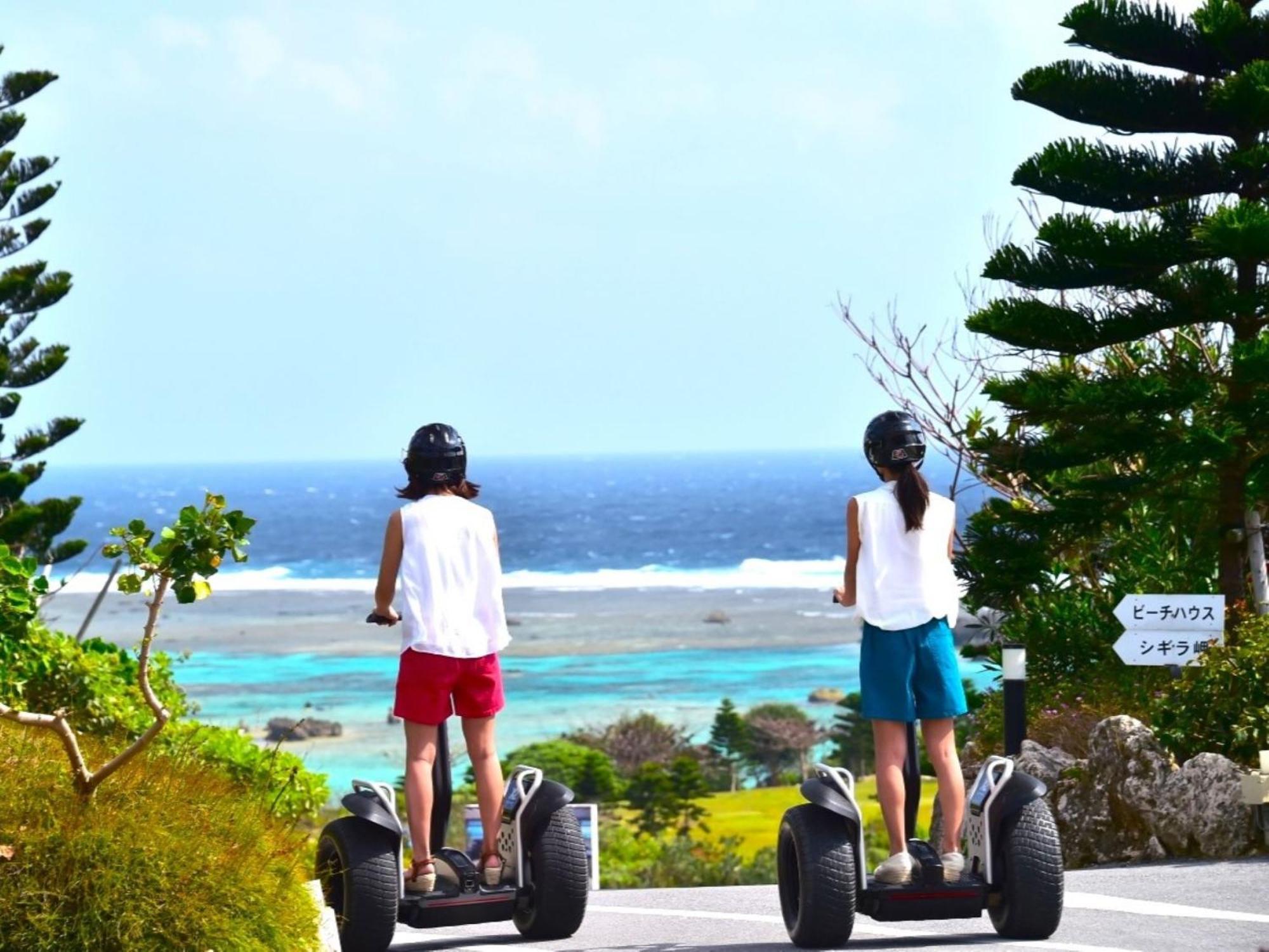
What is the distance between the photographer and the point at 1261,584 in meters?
11.0

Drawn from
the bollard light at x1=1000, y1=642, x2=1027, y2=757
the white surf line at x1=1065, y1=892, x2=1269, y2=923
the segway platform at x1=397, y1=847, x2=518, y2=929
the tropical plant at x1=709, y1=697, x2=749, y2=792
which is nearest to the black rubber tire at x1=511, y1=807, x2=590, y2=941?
the segway platform at x1=397, y1=847, x2=518, y2=929

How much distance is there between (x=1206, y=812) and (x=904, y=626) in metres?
3.21

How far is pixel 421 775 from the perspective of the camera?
6.38 meters

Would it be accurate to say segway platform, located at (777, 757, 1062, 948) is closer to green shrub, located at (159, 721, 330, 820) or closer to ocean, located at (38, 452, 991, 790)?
green shrub, located at (159, 721, 330, 820)

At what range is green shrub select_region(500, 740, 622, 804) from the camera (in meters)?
24.3

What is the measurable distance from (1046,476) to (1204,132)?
9.71 ft

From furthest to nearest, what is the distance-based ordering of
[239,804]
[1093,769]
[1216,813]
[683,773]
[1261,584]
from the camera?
[683,773]
[1261,584]
[1093,769]
[1216,813]
[239,804]

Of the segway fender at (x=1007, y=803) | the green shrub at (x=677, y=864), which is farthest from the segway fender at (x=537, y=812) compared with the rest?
the green shrub at (x=677, y=864)

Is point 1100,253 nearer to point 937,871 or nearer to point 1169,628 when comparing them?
point 1169,628

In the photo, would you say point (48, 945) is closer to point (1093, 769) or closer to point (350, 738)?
point (1093, 769)

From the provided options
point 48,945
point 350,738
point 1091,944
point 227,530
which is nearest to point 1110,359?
point 1091,944

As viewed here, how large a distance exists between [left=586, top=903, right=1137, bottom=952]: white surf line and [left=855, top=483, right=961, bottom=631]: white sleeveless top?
1052mm

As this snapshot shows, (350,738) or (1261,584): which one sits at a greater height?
(1261,584)

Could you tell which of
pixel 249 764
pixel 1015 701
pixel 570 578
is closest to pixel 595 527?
pixel 570 578
